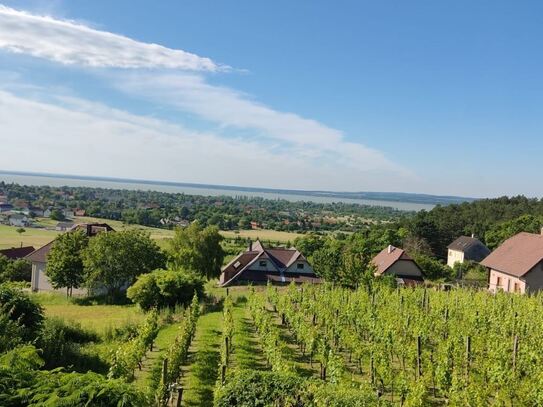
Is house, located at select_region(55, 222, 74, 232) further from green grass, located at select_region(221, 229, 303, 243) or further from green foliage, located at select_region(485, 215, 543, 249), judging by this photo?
green foliage, located at select_region(485, 215, 543, 249)

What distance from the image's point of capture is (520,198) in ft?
273

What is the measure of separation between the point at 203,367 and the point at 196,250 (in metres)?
25.8

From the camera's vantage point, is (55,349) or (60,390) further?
(55,349)

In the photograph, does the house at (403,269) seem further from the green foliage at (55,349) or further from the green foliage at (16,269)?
the green foliage at (16,269)

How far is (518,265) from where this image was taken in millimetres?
33688

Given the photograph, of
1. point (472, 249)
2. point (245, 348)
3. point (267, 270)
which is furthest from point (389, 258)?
point (245, 348)

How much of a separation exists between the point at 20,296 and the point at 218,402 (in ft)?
27.3

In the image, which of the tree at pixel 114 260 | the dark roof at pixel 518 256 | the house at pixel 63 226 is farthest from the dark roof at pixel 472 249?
the house at pixel 63 226

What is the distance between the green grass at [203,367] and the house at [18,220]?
Answer: 9124 centimetres

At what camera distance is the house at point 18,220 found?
99.8 meters

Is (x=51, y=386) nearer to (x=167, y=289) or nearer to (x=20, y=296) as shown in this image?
(x=20, y=296)

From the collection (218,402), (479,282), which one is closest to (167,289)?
(218,402)

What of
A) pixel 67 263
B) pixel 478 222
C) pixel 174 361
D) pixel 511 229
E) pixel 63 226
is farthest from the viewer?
pixel 63 226

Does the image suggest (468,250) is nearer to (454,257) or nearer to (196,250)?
(454,257)
